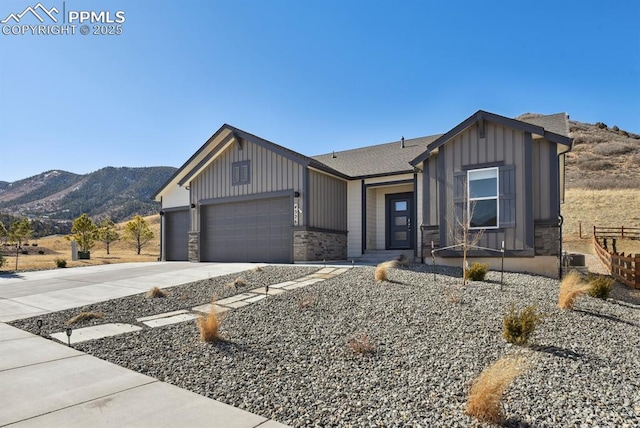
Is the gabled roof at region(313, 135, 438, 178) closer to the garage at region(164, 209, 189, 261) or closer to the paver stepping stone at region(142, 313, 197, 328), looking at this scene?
the garage at region(164, 209, 189, 261)

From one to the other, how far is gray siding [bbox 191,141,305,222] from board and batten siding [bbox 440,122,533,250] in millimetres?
4988

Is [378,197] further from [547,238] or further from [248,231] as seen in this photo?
[547,238]

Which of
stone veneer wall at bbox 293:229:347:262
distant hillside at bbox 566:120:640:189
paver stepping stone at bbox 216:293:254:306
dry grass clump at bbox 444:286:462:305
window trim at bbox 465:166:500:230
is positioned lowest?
paver stepping stone at bbox 216:293:254:306

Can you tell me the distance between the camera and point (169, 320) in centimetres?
614

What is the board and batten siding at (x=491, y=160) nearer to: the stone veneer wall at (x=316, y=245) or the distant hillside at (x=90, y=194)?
the stone veneer wall at (x=316, y=245)

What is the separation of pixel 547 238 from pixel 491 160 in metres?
2.51

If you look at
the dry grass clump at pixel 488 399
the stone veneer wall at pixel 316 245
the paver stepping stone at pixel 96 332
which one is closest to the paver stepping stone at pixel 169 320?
the paver stepping stone at pixel 96 332

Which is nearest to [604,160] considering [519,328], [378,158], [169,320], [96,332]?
[378,158]

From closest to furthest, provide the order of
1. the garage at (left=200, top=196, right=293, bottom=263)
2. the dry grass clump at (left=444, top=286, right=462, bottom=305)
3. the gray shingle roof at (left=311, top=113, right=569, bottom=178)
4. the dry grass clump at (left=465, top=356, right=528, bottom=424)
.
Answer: the dry grass clump at (left=465, top=356, right=528, bottom=424)
the dry grass clump at (left=444, top=286, right=462, bottom=305)
the gray shingle roof at (left=311, top=113, right=569, bottom=178)
the garage at (left=200, top=196, right=293, bottom=263)

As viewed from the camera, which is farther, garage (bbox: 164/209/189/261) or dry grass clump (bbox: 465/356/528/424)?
garage (bbox: 164/209/189/261)

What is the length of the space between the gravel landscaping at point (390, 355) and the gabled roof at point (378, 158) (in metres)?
8.01

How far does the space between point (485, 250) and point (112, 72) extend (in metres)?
12.6

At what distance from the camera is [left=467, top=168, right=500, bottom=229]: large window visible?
10523mm

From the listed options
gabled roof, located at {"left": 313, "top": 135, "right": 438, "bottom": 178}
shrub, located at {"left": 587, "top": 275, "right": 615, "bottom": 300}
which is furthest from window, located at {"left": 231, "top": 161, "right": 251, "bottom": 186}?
shrub, located at {"left": 587, "top": 275, "right": 615, "bottom": 300}
